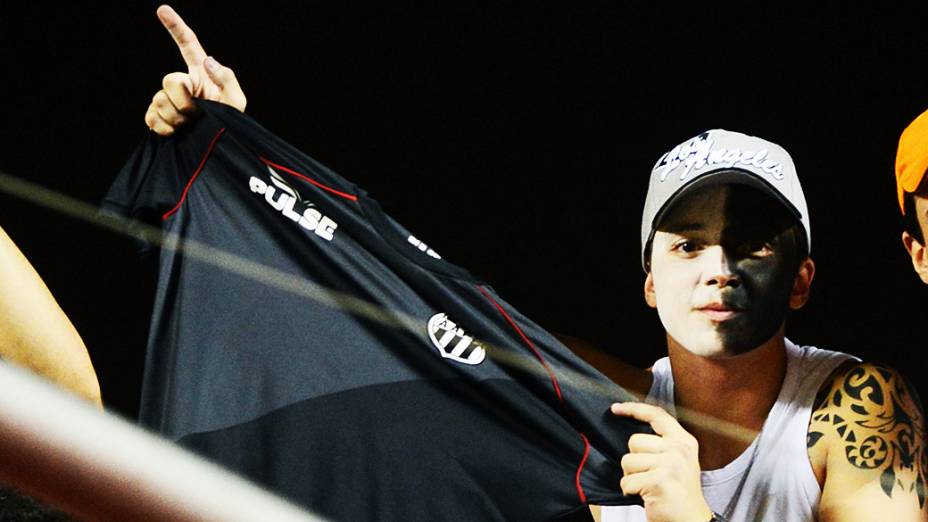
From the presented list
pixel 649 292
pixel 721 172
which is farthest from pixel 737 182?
pixel 649 292

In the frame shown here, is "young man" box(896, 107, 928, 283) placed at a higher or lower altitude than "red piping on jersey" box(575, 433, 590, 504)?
higher

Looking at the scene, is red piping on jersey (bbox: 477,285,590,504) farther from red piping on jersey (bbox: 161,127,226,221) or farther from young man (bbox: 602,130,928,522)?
red piping on jersey (bbox: 161,127,226,221)

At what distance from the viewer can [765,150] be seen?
1715 mm

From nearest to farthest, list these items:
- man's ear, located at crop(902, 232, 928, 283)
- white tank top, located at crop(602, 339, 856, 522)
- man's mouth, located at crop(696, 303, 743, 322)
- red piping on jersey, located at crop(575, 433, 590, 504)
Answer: red piping on jersey, located at crop(575, 433, 590, 504), white tank top, located at crop(602, 339, 856, 522), man's mouth, located at crop(696, 303, 743, 322), man's ear, located at crop(902, 232, 928, 283)

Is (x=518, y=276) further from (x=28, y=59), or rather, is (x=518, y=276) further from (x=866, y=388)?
(x=28, y=59)

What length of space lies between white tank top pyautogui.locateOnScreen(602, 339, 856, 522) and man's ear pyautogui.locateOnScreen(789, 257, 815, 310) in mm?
136

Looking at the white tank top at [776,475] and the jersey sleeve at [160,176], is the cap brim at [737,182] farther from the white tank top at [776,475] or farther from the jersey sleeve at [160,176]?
the jersey sleeve at [160,176]

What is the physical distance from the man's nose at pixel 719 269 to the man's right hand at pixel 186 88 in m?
0.79

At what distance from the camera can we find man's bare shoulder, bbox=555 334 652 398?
1684 mm

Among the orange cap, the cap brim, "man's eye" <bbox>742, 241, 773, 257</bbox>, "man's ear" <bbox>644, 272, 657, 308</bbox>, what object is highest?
the orange cap

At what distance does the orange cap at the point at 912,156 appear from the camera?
170 cm

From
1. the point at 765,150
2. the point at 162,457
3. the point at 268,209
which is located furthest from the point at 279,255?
the point at 162,457

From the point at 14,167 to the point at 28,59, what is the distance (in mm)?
201

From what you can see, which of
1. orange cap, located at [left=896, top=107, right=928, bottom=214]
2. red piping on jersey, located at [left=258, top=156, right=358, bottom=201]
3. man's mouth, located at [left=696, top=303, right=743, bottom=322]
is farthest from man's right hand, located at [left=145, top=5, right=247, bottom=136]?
orange cap, located at [left=896, top=107, right=928, bottom=214]
